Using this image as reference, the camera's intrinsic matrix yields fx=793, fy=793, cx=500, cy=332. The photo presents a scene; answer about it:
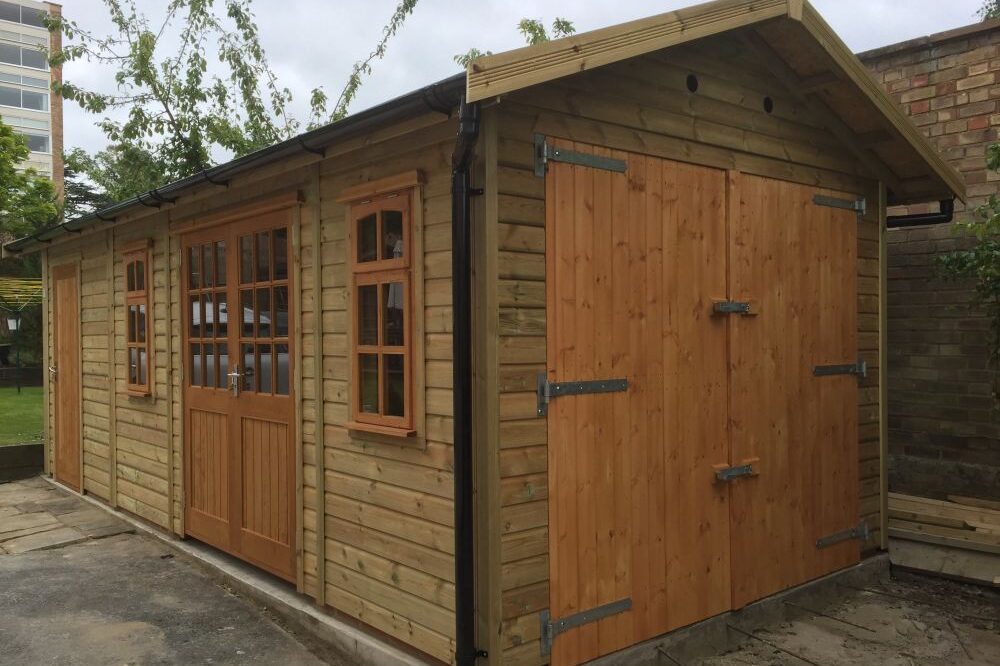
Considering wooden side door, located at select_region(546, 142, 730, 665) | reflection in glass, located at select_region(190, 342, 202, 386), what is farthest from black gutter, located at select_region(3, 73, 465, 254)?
reflection in glass, located at select_region(190, 342, 202, 386)

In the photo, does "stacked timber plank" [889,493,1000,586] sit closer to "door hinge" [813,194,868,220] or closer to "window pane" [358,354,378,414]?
"door hinge" [813,194,868,220]

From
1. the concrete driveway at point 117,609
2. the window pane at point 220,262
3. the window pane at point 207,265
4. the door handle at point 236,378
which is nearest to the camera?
the concrete driveway at point 117,609

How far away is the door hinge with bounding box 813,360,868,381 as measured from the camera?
5297 mm

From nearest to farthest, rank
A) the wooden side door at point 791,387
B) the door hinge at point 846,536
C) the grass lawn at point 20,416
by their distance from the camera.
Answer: the wooden side door at point 791,387
the door hinge at point 846,536
the grass lawn at point 20,416

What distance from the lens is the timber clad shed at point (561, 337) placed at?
3582mm

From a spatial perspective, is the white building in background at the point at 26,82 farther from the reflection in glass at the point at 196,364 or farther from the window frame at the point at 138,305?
the reflection in glass at the point at 196,364

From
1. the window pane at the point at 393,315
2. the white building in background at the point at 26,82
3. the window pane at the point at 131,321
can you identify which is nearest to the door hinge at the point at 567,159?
the window pane at the point at 393,315

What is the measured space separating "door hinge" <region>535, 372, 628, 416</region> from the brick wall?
416 cm

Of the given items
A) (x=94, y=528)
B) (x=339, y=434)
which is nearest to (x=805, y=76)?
(x=339, y=434)

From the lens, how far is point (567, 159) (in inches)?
150

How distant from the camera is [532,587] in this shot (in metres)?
3.63

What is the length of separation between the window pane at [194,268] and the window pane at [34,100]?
56139 mm

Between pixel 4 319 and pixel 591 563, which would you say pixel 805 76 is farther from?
pixel 4 319

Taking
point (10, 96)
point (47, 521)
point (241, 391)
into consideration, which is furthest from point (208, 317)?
point (10, 96)
